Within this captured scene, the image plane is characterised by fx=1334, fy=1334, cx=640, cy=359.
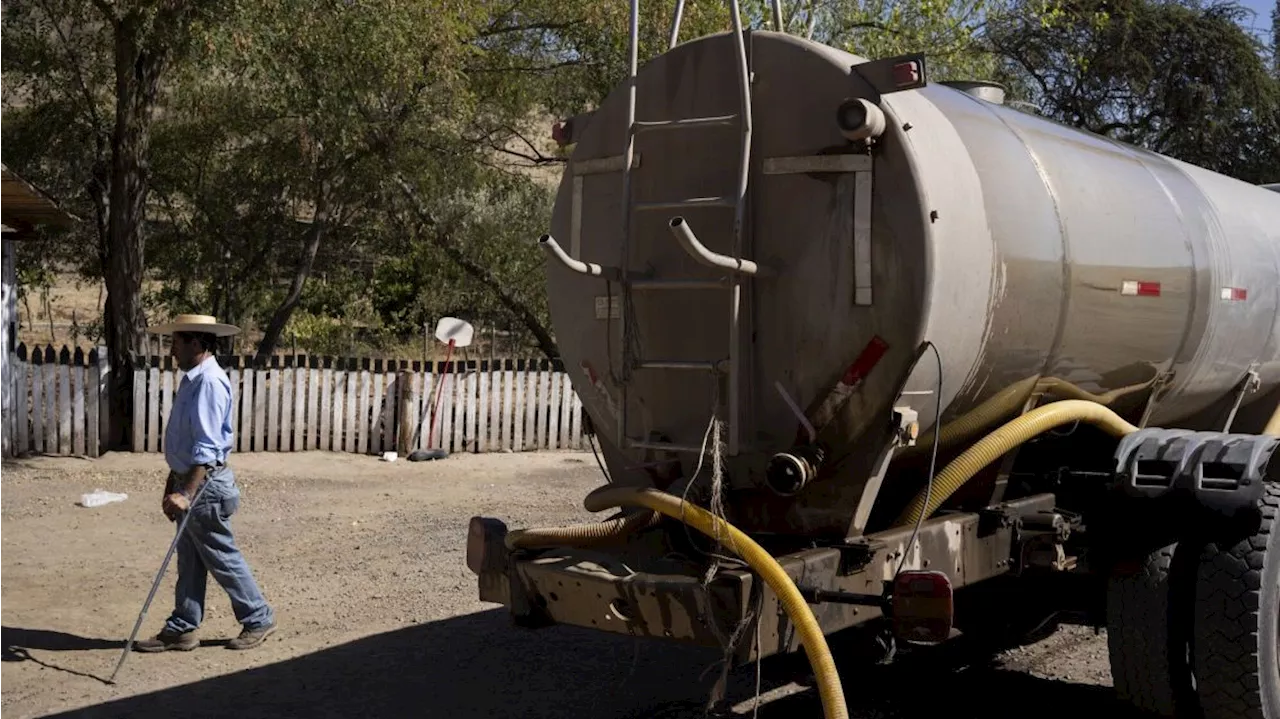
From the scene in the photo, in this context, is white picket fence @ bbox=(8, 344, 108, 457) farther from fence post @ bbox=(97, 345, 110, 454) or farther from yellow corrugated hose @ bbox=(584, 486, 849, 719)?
yellow corrugated hose @ bbox=(584, 486, 849, 719)

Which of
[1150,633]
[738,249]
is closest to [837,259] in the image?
[738,249]

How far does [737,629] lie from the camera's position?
180 inches

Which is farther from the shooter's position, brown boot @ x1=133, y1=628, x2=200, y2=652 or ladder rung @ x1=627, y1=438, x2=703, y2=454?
brown boot @ x1=133, y1=628, x2=200, y2=652

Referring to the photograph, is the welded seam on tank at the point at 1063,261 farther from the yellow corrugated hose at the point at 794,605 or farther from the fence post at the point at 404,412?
the fence post at the point at 404,412

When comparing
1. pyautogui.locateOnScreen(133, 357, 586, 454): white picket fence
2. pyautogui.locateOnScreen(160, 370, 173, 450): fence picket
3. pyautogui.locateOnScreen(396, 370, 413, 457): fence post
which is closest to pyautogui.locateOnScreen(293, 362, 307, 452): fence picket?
pyautogui.locateOnScreen(133, 357, 586, 454): white picket fence

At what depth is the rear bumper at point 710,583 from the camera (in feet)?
15.2

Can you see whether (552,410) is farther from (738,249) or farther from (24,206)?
(738,249)

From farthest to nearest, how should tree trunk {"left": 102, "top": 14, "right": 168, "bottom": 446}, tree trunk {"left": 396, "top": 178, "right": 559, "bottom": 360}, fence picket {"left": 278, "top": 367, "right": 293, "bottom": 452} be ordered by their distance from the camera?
tree trunk {"left": 396, "top": 178, "right": 559, "bottom": 360}, fence picket {"left": 278, "top": 367, "right": 293, "bottom": 452}, tree trunk {"left": 102, "top": 14, "right": 168, "bottom": 446}

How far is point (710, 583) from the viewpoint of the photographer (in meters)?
4.65

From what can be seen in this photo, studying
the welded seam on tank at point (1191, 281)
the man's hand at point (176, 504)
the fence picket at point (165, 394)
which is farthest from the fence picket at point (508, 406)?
the welded seam on tank at point (1191, 281)

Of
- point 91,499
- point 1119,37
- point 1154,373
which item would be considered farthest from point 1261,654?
point 1119,37

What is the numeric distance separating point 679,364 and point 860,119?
46.4 inches

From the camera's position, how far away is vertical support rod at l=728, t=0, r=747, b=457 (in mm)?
4922

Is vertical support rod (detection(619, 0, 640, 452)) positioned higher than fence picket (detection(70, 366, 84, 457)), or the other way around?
vertical support rod (detection(619, 0, 640, 452))
